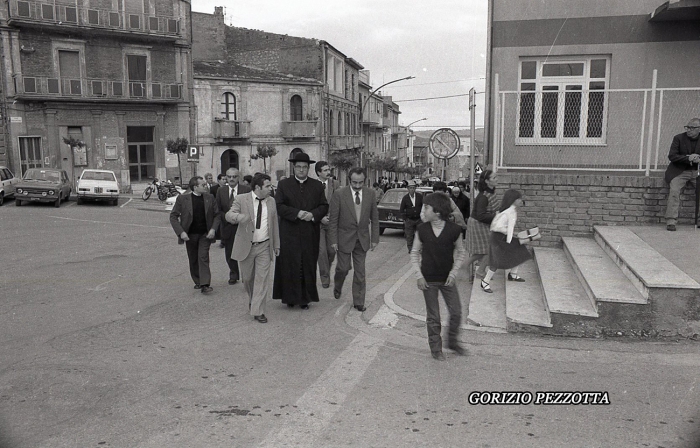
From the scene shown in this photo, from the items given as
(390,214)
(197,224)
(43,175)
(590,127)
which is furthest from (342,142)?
(197,224)

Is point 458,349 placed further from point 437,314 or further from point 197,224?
point 197,224

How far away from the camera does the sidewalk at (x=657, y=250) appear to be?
7125 mm

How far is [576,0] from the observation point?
11742 mm

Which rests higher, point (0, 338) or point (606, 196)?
point (606, 196)

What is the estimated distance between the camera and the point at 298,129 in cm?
4062

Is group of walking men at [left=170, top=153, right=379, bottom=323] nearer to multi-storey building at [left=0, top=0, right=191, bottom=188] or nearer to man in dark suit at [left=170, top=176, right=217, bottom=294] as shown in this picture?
man in dark suit at [left=170, top=176, right=217, bottom=294]

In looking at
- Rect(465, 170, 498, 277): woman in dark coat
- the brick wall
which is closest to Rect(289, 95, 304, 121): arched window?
the brick wall

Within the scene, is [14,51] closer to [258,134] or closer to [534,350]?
[258,134]

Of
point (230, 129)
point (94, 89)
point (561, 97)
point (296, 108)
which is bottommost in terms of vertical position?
point (561, 97)

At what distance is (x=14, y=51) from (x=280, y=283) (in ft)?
90.6

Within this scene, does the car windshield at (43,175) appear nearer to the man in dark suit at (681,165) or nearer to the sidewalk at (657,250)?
the sidewalk at (657,250)

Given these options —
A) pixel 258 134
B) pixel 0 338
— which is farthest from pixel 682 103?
pixel 258 134

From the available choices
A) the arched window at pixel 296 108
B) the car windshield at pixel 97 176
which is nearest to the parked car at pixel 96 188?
the car windshield at pixel 97 176

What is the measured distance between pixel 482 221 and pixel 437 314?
277cm
